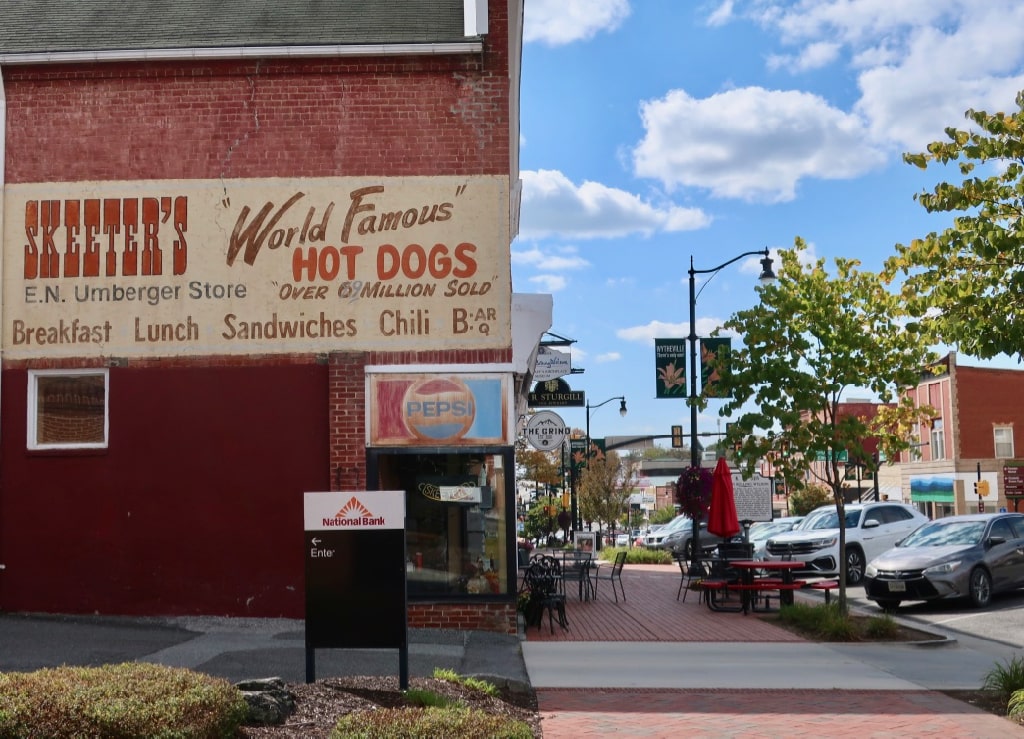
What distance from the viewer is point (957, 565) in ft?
58.6

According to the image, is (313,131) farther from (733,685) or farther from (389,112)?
(733,685)

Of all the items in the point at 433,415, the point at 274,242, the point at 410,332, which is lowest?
the point at 433,415

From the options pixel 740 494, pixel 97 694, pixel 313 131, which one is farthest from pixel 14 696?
pixel 740 494

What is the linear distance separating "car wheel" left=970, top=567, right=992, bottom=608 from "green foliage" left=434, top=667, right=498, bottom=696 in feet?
36.4

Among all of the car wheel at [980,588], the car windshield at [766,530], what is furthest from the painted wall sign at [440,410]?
the car windshield at [766,530]

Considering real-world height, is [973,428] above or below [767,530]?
above

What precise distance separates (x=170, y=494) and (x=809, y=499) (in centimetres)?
4343

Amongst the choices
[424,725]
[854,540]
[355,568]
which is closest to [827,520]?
[854,540]

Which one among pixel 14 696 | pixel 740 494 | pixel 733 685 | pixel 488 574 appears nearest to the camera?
pixel 14 696

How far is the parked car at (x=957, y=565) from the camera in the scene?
17.7 metres

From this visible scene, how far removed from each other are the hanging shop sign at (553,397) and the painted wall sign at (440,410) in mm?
13491

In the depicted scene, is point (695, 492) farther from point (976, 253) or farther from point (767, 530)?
point (976, 253)

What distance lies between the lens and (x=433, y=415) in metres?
13.5

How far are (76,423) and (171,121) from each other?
12.8 ft
